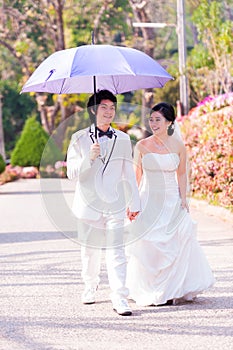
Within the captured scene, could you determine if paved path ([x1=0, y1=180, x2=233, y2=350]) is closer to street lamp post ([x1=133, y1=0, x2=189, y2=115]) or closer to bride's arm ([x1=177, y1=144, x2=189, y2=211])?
bride's arm ([x1=177, y1=144, x2=189, y2=211])

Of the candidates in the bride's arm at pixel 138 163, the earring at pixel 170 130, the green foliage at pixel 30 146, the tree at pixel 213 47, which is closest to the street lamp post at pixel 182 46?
the tree at pixel 213 47

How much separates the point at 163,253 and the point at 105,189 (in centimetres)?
A: 76

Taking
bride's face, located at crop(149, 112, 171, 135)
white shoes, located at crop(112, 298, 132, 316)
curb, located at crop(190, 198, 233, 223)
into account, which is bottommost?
curb, located at crop(190, 198, 233, 223)

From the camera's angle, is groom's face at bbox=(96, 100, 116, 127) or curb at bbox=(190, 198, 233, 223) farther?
curb at bbox=(190, 198, 233, 223)

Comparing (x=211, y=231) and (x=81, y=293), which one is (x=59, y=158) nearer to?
(x=211, y=231)

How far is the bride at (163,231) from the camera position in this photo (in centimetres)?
780

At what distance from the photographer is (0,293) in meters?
8.57

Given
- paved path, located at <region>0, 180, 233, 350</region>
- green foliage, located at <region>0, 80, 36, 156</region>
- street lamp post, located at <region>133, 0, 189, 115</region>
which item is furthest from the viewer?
green foliage, located at <region>0, 80, 36, 156</region>

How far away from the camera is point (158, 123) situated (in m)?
8.14

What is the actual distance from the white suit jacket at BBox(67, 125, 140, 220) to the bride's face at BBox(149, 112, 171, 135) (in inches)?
23.9

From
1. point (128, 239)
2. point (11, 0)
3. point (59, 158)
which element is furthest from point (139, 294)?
point (11, 0)

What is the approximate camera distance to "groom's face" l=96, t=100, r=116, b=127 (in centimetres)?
759

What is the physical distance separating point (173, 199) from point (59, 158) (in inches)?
979

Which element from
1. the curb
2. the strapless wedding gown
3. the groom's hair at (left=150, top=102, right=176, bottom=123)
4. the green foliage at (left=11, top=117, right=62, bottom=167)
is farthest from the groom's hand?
the green foliage at (left=11, top=117, right=62, bottom=167)
